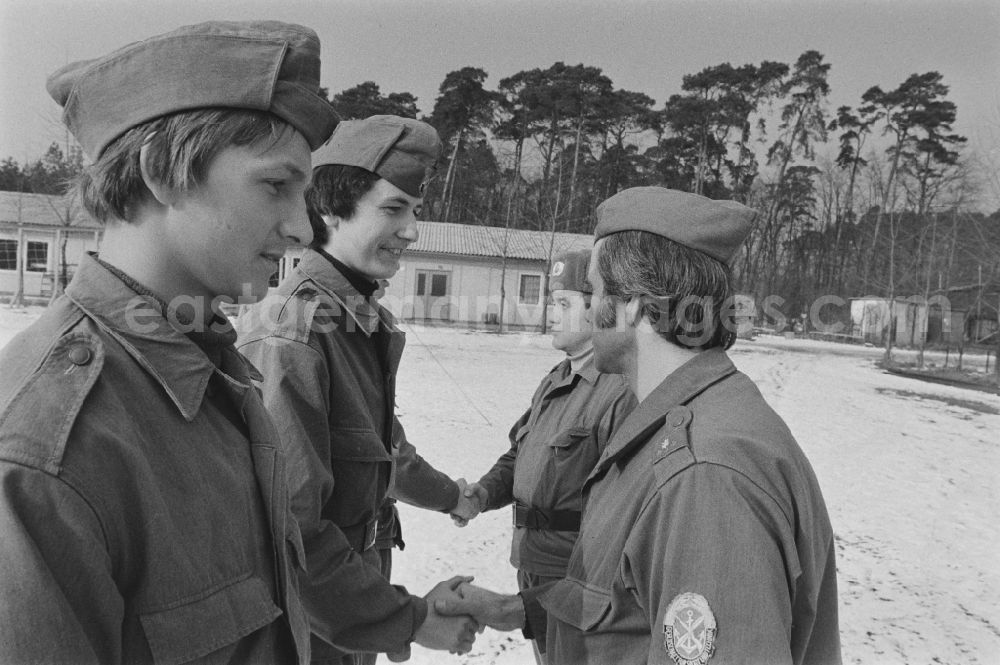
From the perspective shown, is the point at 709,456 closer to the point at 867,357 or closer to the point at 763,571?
the point at 763,571

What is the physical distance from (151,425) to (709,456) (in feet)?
3.71

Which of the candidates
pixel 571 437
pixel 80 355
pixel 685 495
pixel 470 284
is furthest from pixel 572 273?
pixel 470 284

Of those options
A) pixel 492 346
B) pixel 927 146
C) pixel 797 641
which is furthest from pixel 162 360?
pixel 927 146

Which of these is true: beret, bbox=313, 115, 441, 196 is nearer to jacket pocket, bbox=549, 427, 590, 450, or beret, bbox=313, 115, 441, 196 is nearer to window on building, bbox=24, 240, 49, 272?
jacket pocket, bbox=549, 427, 590, 450

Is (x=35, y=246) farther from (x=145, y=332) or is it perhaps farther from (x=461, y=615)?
(x=145, y=332)

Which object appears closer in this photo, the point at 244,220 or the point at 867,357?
→ the point at 244,220

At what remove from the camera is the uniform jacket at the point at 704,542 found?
1356 mm

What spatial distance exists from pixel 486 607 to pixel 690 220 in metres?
1.54

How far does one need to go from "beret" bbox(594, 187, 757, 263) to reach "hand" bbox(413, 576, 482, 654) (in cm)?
145

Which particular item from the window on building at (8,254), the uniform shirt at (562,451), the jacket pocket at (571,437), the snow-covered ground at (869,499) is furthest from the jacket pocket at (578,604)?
the window on building at (8,254)

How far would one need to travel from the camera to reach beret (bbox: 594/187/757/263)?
6.34ft

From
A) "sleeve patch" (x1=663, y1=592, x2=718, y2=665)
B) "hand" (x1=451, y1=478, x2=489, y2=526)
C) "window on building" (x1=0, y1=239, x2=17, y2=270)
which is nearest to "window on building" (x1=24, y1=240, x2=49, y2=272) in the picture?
"window on building" (x1=0, y1=239, x2=17, y2=270)

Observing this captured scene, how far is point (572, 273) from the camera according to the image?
154 inches

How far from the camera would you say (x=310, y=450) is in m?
2.00
